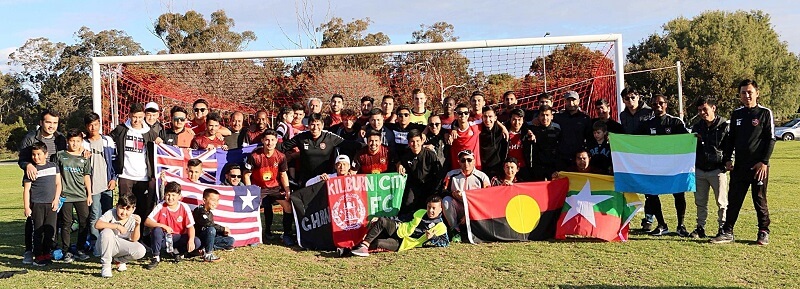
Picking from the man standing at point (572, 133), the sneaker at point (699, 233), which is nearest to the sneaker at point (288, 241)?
the man standing at point (572, 133)

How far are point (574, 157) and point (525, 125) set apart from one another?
70 cm

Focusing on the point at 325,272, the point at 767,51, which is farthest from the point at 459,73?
the point at 767,51

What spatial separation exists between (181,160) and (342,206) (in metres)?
2.12

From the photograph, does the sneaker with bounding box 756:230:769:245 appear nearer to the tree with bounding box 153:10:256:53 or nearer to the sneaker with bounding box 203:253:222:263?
the sneaker with bounding box 203:253:222:263

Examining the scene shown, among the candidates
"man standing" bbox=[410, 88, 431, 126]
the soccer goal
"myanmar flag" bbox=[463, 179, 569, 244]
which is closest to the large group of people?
"myanmar flag" bbox=[463, 179, 569, 244]

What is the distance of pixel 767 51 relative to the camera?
4625cm

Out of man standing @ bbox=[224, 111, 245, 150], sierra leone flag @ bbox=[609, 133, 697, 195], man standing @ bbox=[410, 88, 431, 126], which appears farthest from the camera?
man standing @ bbox=[410, 88, 431, 126]

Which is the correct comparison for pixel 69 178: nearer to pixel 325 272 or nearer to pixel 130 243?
pixel 130 243

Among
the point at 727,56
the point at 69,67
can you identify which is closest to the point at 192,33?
the point at 69,67

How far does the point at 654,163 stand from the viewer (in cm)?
704

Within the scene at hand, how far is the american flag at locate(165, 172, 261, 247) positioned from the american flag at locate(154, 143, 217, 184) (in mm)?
259

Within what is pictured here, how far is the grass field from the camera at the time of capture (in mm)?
5246

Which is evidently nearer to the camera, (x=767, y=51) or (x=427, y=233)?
(x=427, y=233)

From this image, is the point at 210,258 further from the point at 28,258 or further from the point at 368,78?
the point at 368,78
